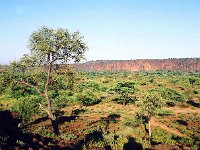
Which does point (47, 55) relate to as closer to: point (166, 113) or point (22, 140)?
point (22, 140)

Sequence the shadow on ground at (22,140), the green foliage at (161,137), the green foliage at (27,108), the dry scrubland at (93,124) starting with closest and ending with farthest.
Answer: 1. the shadow on ground at (22,140)
2. the dry scrubland at (93,124)
3. the green foliage at (161,137)
4. the green foliage at (27,108)

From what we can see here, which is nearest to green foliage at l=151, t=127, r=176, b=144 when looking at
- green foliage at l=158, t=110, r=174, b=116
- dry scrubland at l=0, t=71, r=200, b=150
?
dry scrubland at l=0, t=71, r=200, b=150

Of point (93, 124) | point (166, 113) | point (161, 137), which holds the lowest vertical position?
point (166, 113)

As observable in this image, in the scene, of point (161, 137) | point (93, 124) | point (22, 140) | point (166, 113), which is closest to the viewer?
point (22, 140)

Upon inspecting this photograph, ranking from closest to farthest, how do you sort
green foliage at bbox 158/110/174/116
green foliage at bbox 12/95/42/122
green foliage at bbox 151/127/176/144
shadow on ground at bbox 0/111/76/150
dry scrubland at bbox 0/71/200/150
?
1. shadow on ground at bbox 0/111/76/150
2. dry scrubland at bbox 0/71/200/150
3. green foliage at bbox 151/127/176/144
4. green foliage at bbox 12/95/42/122
5. green foliage at bbox 158/110/174/116

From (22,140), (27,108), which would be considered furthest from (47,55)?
(27,108)

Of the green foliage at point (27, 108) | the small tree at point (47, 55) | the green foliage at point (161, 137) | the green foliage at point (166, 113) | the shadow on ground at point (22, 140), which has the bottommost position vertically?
the green foliage at point (166, 113)

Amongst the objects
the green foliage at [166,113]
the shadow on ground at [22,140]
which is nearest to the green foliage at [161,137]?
the shadow on ground at [22,140]

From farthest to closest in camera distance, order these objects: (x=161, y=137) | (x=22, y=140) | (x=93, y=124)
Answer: (x=93, y=124), (x=161, y=137), (x=22, y=140)

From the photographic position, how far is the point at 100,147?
76.6 feet

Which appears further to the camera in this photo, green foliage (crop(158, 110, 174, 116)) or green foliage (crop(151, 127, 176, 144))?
green foliage (crop(158, 110, 174, 116))

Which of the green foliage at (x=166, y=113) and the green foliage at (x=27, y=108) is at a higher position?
the green foliage at (x=27, y=108)

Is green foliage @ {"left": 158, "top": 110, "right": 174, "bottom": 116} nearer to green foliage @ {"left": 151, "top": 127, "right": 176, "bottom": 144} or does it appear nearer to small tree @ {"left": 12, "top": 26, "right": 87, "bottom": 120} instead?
green foliage @ {"left": 151, "top": 127, "right": 176, "bottom": 144}

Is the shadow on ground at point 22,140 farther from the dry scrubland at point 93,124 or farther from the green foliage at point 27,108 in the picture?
the green foliage at point 27,108
